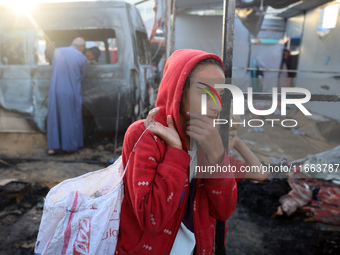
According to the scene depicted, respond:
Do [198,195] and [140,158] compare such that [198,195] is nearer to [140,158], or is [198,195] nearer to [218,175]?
[218,175]

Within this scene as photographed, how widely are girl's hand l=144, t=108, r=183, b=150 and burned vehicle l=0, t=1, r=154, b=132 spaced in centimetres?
394

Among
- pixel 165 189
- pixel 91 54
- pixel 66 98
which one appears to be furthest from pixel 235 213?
pixel 91 54

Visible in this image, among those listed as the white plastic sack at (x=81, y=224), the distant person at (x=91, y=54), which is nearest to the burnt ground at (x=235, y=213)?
the white plastic sack at (x=81, y=224)

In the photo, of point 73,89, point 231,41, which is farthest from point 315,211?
point 73,89

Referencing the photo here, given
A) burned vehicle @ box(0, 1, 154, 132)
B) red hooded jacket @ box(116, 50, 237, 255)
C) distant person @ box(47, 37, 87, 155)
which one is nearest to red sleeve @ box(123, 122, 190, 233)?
red hooded jacket @ box(116, 50, 237, 255)

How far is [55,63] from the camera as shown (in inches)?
188

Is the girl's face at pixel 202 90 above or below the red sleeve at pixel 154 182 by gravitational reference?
above

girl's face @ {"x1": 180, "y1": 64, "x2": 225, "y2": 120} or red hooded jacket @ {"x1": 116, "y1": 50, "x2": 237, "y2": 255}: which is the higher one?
girl's face @ {"x1": 180, "y1": 64, "x2": 225, "y2": 120}

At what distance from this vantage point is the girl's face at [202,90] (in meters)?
1.05

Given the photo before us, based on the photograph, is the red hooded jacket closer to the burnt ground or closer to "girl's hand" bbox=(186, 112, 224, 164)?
"girl's hand" bbox=(186, 112, 224, 164)

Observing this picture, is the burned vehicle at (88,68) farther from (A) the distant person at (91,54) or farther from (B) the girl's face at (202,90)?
(B) the girl's face at (202,90)

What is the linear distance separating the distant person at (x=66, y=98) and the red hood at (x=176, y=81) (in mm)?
4070

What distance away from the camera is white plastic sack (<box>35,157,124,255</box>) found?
3.46 ft

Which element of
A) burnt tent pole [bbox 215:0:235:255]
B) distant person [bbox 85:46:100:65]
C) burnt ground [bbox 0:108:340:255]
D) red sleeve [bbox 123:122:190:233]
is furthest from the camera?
distant person [bbox 85:46:100:65]
